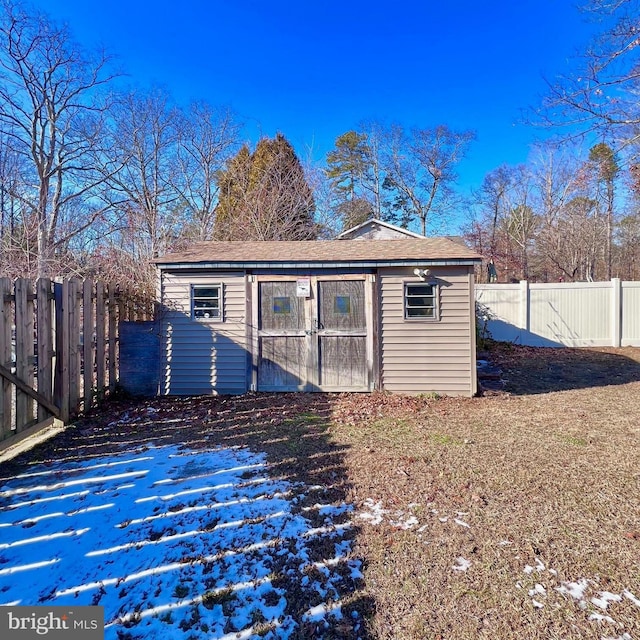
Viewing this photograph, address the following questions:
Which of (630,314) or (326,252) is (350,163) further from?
(326,252)

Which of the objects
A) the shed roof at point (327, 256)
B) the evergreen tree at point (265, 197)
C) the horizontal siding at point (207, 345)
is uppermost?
the evergreen tree at point (265, 197)

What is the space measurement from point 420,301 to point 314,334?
199cm

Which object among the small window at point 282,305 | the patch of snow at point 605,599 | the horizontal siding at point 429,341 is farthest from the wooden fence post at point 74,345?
the patch of snow at point 605,599

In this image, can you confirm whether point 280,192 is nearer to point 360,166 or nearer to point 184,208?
point 184,208

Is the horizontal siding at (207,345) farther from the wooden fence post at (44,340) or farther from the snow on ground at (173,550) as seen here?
the snow on ground at (173,550)

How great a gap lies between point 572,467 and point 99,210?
1527cm

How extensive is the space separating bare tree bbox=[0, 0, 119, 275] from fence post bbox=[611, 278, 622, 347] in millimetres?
17030

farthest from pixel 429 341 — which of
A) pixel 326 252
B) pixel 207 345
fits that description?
pixel 207 345

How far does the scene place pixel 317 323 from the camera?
665 centimetres

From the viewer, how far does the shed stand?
6.47 meters

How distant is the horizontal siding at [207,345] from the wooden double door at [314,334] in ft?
1.16

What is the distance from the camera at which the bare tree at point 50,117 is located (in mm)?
11477

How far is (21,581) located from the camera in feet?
6.89

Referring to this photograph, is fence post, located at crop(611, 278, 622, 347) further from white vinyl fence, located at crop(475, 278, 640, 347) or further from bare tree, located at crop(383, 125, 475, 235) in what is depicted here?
bare tree, located at crop(383, 125, 475, 235)
